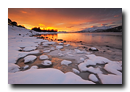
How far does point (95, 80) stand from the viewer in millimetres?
1908

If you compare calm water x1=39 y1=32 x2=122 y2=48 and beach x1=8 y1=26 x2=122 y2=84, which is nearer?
beach x1=8 y1=26 x2=122 y2=84

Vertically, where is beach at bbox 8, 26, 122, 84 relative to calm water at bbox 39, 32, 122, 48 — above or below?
below

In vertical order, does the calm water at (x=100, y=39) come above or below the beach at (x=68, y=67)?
above

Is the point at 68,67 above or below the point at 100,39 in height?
below

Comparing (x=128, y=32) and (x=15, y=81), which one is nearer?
(x=15, y=81)

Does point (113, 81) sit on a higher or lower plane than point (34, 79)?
lower

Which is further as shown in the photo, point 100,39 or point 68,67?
point 100,39

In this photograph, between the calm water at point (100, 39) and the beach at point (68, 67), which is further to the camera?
the calm water at point (100, 39)
